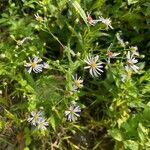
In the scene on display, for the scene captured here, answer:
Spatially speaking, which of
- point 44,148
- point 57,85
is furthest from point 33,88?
point 44,148

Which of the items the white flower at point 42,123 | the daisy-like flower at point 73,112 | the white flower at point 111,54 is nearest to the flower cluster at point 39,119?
the white flower at point 42,123

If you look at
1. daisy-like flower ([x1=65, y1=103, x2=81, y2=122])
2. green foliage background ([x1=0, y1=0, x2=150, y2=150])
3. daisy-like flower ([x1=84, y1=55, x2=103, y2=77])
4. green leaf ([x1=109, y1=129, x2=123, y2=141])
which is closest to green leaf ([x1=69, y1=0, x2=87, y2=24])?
green foliage background ([x1=0, y1=0, x2=150, y2=150])

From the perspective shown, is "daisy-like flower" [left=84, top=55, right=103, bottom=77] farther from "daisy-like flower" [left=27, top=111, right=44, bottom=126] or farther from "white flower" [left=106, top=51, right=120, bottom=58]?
"daisy-like flower" [left=27, top=111, right=44, bottom=126]

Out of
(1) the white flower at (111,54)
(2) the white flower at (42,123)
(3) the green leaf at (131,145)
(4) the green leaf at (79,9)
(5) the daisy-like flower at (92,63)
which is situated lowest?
(3) the green leaf at (131,145)

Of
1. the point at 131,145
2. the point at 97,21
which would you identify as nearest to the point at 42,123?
the point at 131,145

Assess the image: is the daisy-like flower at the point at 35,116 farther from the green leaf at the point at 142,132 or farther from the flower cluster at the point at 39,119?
the green leaf at the point at 142,132

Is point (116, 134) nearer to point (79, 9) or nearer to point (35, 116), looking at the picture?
point (35, 116)

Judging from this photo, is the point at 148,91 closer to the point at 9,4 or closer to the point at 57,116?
the point at 57,116

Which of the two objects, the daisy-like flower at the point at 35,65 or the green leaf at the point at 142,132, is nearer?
the green leaf at the point at 142,132

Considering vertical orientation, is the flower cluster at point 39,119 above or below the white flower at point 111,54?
below
